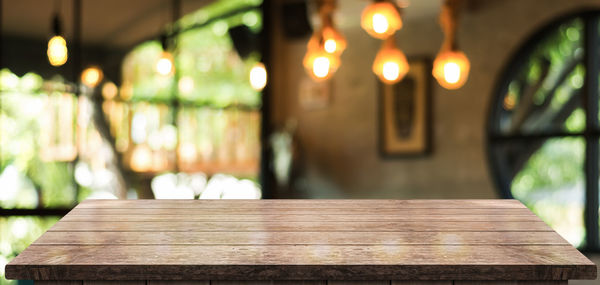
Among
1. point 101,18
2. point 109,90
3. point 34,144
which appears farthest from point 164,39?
point 34,144

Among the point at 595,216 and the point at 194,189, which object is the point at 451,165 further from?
the point at 194,189

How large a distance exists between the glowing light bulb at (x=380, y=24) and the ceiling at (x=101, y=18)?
3.12 m

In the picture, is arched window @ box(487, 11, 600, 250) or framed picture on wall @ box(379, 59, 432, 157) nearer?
arched window @ box(487, 11, 600, 250)

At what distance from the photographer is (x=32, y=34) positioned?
5.42m

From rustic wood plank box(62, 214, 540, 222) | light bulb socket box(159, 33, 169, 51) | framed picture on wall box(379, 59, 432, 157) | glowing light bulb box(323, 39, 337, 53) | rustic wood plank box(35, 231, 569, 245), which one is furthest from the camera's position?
light bulb socket box(159, 33, 169, 51)

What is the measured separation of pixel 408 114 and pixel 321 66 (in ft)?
6.95

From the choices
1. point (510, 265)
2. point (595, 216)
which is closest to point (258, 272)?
point (510, 265)

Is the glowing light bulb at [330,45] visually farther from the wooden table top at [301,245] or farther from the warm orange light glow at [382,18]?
the wooden table top at [301,245]

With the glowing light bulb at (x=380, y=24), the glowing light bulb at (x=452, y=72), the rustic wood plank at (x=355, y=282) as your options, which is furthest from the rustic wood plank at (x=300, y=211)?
the glowing light bulb at (x=452, y=72)

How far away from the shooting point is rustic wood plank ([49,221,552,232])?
5.65 feet

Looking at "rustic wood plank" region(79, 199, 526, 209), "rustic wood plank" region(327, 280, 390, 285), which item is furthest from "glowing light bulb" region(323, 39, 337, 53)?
"rustic wood plank" region(327, 280, 390, 285)

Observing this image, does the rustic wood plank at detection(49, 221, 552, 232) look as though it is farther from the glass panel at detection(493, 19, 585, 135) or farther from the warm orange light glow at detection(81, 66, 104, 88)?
the warm orange light glow at detection(81, 66, 104, 88)

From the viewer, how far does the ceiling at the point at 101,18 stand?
542 cm

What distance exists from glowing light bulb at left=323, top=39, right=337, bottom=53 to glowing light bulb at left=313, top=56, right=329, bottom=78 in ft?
0.19
